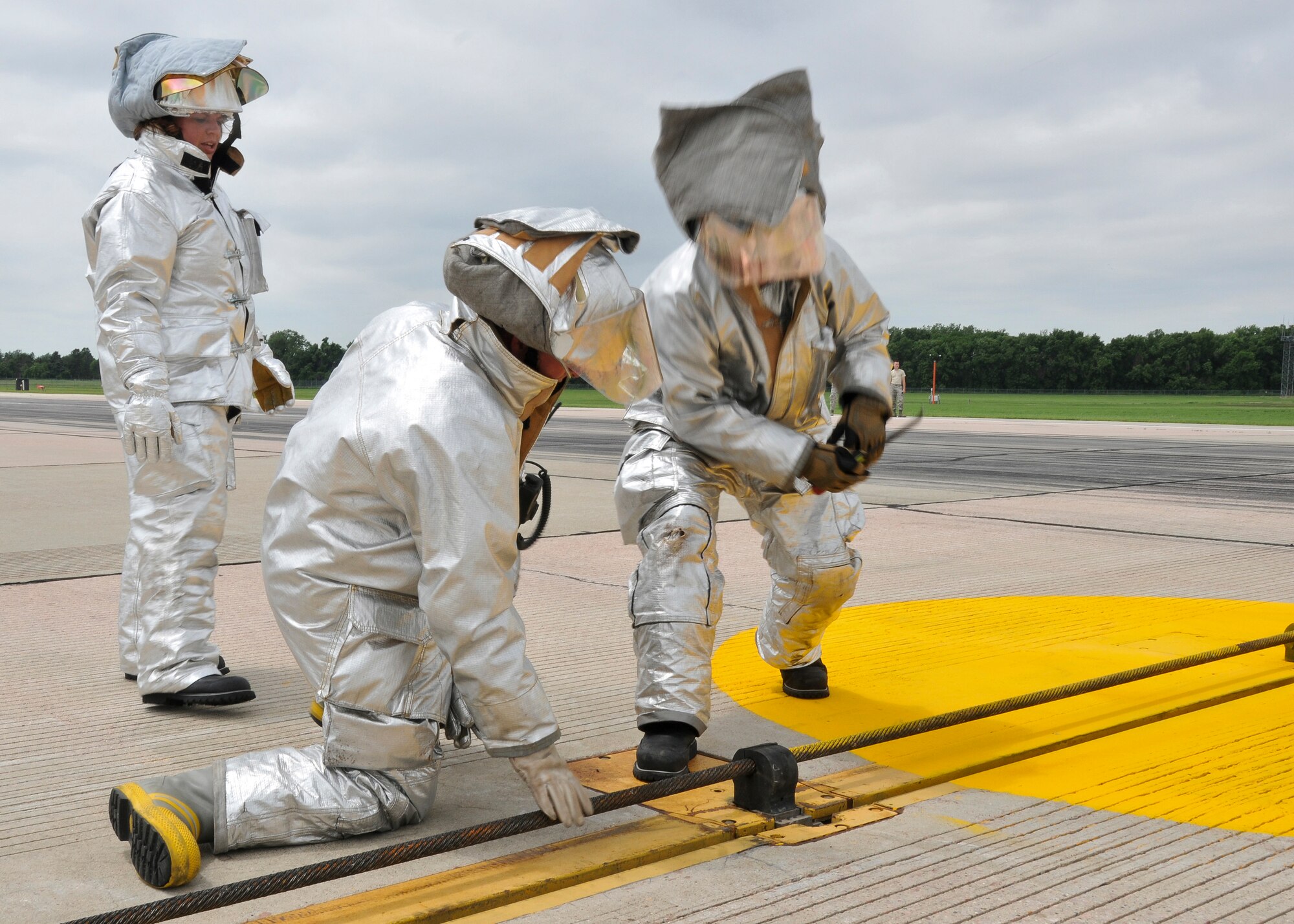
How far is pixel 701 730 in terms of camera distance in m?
3.16

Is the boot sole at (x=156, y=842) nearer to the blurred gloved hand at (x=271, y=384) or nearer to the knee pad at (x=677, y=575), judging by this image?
the knee pad at (x=677, y=575)

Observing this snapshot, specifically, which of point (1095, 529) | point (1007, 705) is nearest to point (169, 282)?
point (1007, 705)

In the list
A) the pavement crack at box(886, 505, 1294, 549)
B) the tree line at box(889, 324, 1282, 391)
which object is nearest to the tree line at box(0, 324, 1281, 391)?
the tree line at box(889, 324, 1282, 391)

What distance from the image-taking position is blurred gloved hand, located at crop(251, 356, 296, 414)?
4.34m

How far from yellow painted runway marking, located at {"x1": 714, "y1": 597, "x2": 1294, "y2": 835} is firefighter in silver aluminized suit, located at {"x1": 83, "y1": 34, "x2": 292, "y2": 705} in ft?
6.04

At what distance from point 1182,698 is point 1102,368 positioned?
78.2 m

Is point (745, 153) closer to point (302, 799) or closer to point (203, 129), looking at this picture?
point (302, 799)

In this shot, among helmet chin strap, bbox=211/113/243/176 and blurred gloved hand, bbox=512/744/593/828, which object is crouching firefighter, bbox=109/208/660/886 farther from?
helmet chin strap, bbox=211/113/243/176

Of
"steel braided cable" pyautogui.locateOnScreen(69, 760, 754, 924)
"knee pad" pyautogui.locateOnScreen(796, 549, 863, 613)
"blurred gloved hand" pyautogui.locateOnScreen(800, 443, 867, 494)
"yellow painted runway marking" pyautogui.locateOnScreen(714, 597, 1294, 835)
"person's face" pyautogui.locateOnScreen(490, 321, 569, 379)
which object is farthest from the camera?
"knee pad" pyautogui.locateOnScreen(796, 549, 863, 613)

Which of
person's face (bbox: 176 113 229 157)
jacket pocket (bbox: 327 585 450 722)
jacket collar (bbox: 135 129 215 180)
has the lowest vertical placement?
jacket pocket (bbox: 327 585 450 722)

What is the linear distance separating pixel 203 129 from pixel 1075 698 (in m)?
3.48

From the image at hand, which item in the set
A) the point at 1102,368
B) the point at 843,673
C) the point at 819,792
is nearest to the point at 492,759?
the point at 819,792

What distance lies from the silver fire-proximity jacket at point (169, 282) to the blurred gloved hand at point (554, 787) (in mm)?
1980

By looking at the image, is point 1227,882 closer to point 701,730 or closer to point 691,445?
point 701,730
